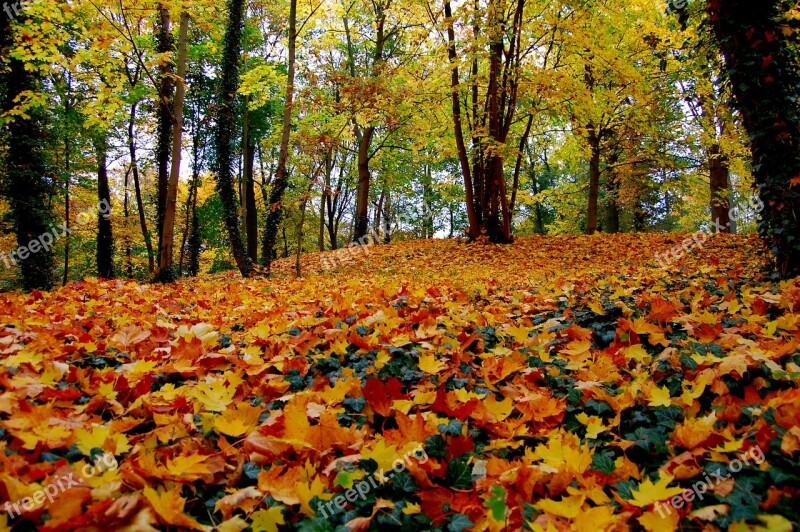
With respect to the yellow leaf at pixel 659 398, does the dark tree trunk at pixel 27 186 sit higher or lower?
higher

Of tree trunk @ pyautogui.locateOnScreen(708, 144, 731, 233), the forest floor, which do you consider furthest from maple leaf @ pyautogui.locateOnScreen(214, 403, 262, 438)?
tree trunk @ pyautogui.locateOnScreen(708, 144, 731, 233)

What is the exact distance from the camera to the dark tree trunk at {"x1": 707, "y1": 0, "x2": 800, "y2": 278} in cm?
411

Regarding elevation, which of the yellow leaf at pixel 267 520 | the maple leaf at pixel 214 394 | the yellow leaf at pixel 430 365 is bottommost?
the yellow leaf at pixel 267 520

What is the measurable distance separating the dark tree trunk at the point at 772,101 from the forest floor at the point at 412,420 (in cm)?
107

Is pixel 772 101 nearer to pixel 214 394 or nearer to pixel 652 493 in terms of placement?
pixel 652 493

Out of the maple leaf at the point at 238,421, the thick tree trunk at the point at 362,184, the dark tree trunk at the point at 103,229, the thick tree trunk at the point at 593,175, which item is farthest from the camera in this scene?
the thick tree trunk at the point at 362,184

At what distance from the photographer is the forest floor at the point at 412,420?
128 cm

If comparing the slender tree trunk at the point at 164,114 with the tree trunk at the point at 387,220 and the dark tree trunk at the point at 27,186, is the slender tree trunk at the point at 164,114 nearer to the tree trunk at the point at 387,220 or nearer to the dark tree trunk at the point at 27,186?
the dark tree trunk at the point at 27,186

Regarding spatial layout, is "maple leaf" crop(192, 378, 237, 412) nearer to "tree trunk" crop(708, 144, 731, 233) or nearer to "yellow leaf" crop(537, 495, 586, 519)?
"yellow leaf" crop(537, 495, 586, 519)

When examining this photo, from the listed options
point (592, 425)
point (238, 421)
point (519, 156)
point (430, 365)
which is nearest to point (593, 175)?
point (519, 156)

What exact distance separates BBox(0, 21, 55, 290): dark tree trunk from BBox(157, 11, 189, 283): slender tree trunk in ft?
9.62

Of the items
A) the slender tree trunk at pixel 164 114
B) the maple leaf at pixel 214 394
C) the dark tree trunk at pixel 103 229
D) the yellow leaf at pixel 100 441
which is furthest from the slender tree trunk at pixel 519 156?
the dark tree trunk at pixel 103 229

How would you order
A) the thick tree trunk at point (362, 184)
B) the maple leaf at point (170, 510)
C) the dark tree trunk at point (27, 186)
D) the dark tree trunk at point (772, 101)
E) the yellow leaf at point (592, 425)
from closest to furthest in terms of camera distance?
1. the maple leaf at point (170, 510)
2. the yellow leaf at point (592, 425)
3. the dark tree trunk at point (772, 101)
4. the dark tree trunk at point (27, 186)
5. the thick tree trunk at point (362, 184)

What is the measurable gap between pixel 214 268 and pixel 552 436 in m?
24.8
